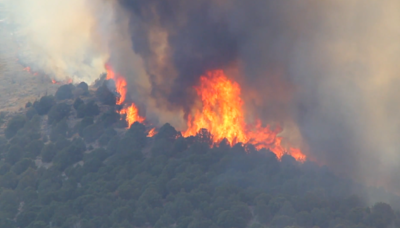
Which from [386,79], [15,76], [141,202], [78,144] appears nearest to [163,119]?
[78,144]

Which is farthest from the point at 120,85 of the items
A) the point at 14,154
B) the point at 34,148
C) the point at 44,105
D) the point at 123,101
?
the point at 14,154

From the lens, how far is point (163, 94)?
7056 cm

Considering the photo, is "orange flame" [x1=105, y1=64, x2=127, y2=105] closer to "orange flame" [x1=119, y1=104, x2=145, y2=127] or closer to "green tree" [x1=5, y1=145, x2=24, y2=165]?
"orange flame" [x1=119, y1=104, x2=145, y2=127]

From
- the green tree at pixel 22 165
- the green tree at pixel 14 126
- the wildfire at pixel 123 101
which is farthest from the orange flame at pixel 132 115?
the green tree at pixel 22 165

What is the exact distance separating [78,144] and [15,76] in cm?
2572

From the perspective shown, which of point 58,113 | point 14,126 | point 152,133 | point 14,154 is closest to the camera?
point 14,154

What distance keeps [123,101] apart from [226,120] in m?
10.9

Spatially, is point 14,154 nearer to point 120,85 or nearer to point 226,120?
point 120,85

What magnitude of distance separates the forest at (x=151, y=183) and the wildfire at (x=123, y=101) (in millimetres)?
985

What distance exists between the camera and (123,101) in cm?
7356

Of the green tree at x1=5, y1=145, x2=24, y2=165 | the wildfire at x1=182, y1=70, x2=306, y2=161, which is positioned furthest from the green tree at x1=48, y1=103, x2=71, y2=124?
the wildfire at x1=182, y1=70, x2=306, y2=161

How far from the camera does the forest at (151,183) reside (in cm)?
5538

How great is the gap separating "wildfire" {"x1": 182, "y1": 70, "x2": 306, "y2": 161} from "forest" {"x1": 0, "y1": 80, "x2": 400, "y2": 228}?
4.98ft

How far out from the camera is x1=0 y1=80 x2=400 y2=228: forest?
182 ft
